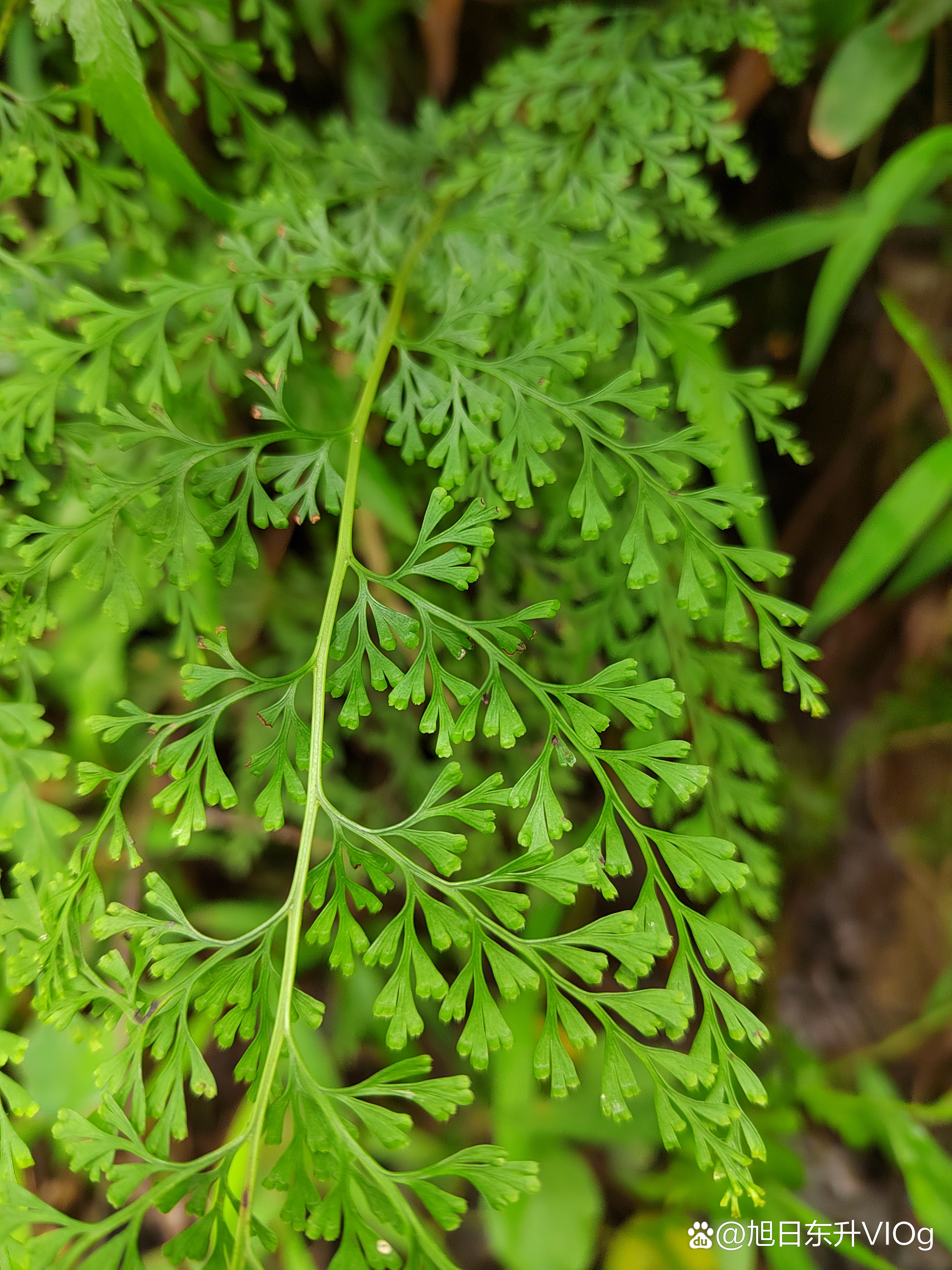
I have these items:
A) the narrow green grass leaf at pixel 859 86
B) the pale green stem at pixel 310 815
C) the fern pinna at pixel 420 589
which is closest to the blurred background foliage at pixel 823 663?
the narrow green grass leaf at pixel 859 86

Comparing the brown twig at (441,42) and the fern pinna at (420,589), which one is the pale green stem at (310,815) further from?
the brown twig at (441,42)

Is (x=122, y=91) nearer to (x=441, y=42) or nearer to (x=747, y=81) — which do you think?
(x=441, y=42)

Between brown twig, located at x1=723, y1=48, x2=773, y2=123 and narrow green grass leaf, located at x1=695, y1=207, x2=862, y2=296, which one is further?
brown twig, located at x1=723, y1=48, x2=773, y2=123

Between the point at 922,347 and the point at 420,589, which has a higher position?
the point at 922,347

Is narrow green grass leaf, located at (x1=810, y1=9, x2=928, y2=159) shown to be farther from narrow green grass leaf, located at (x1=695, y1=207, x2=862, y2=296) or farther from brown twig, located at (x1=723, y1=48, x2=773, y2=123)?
brown twig, located at (x1=723, y1=48, x2=773, y2=123)

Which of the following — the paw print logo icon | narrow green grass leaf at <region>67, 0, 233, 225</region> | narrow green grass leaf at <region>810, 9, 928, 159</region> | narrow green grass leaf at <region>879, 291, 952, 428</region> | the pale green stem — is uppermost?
narrow green grass leaf at <region>810, 9, 928, 159</region>

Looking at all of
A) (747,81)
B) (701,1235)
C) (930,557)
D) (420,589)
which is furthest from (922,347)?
(701,1235)

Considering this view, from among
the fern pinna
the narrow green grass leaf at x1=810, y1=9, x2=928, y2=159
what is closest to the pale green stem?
the fern pinna
